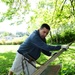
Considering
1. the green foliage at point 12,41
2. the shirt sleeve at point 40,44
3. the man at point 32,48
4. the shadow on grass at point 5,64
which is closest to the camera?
the shirt sleeve at point 40,44

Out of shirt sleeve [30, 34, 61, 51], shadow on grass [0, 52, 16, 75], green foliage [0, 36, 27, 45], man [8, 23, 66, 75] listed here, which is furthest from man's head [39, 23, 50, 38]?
green foliage [0, 36, 27, 45]

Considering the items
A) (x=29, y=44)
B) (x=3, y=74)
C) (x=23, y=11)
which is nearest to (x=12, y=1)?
(x=23, y=11)

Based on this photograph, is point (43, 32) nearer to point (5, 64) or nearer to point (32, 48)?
point (32, 48)

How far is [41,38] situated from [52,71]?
0.74 meters

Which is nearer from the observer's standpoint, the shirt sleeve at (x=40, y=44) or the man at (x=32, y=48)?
the shirt sleeve at (x=40, y=44)

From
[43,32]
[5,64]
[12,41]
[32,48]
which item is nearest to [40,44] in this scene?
[43,32]

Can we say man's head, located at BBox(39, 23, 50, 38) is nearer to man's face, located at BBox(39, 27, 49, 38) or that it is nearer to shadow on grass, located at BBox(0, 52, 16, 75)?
man's face, located at BBox(39, 27, 49, 38)

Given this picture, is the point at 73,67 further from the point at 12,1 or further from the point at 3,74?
the point at 12,1

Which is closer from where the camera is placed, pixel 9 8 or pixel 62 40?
pixel 9 8

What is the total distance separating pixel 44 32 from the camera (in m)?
5.58

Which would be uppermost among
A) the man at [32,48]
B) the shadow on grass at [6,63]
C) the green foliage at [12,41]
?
the man at [32,48]

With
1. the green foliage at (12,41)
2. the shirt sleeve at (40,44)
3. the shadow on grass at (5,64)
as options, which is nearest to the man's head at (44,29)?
the shirt sleeve at (40,44)

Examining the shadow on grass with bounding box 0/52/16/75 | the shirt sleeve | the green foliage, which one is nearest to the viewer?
the shirt sleeve

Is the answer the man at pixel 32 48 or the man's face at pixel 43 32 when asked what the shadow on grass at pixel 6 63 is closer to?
the man at pixel 32 48
